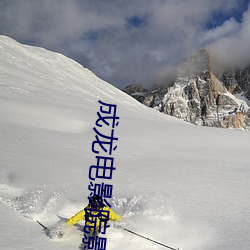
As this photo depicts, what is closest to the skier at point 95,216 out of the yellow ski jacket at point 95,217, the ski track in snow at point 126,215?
the yellow ski jacket at point 95,217

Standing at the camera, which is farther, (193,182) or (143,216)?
(193,182)

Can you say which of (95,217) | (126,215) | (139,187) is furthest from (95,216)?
(139,187)

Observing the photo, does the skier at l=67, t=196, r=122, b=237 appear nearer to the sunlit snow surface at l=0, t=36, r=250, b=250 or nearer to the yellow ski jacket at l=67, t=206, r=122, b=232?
the yellow ski jacket at l=67, t=206, r=122, b=232

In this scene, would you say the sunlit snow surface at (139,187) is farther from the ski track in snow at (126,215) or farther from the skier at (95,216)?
the skier at (95,216)

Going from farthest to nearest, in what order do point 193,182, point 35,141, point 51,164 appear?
point 35,141 → point 51,164 → point 193,182

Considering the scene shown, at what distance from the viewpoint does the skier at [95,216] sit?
5.43 m

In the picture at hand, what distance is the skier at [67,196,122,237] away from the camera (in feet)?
Result: 17.8

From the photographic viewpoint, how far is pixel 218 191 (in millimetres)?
7211

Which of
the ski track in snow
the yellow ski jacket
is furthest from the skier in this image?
the ski track in snow

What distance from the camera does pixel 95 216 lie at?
546 cm

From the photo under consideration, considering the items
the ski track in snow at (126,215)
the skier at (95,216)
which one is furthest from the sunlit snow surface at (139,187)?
the skier at (95,216)

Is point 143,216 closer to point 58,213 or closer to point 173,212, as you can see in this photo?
point 173,212

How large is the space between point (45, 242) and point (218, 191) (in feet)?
14.1

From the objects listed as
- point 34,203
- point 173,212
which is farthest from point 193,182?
point 34,203
